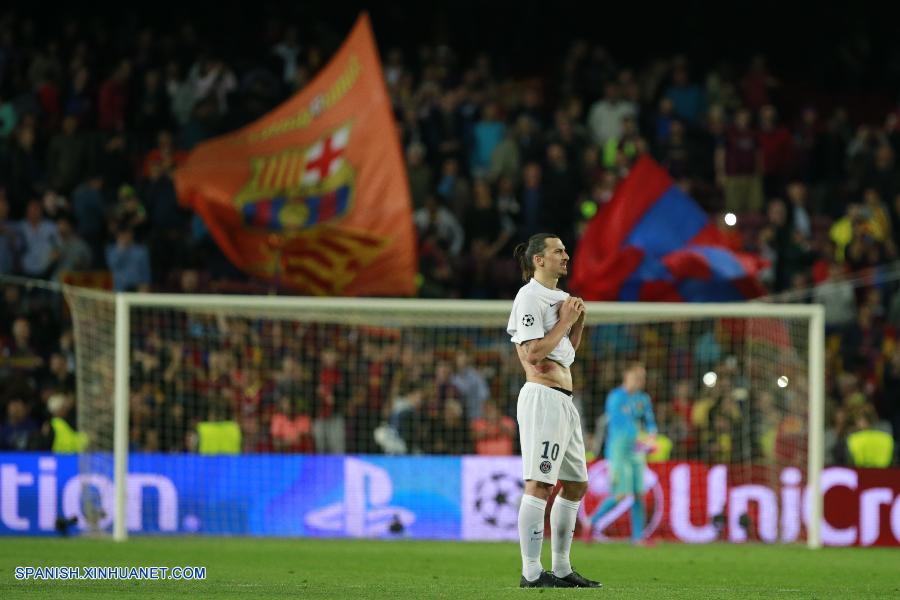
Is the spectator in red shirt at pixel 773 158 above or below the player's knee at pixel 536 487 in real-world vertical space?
above

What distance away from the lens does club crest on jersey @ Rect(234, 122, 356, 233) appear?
17.7 meters

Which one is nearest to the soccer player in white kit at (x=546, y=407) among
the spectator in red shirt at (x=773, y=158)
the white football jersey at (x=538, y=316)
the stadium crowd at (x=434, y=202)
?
the white football jersey at (x=538, y=316)

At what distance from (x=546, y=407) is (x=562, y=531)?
0.77m

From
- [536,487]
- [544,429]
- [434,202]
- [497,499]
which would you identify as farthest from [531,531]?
[434,202]

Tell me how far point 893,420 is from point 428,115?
728 centimetres

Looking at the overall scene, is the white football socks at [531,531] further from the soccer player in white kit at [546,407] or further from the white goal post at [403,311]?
the white goal post at [403,311]

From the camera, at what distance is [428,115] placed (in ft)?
71.6

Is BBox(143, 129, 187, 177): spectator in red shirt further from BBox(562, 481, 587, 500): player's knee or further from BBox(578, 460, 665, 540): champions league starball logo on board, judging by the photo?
BBox(562, 481, 587, 500): player's knee

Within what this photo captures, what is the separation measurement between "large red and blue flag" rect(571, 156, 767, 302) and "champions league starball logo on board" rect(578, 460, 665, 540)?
Answer: 7.32ft

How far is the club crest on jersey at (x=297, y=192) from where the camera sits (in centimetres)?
1769

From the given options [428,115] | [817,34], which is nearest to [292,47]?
[428,115]

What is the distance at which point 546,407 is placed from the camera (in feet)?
30.1

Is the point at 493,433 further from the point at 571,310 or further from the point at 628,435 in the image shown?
the point at 571,310

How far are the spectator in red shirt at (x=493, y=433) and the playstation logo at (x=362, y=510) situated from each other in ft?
4.35
